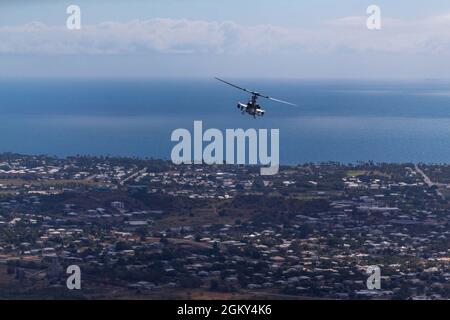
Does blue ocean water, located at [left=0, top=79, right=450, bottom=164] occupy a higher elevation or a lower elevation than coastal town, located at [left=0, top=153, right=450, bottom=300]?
higher

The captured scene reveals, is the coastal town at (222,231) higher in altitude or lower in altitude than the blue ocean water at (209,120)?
lower

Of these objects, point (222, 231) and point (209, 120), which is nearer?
point (222, 231)

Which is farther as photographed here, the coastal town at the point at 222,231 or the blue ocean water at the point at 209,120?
the blue ocean water at the point at 209,120

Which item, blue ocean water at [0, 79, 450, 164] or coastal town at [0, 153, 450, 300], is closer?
coastal town at [0, 153, 450, 300]
